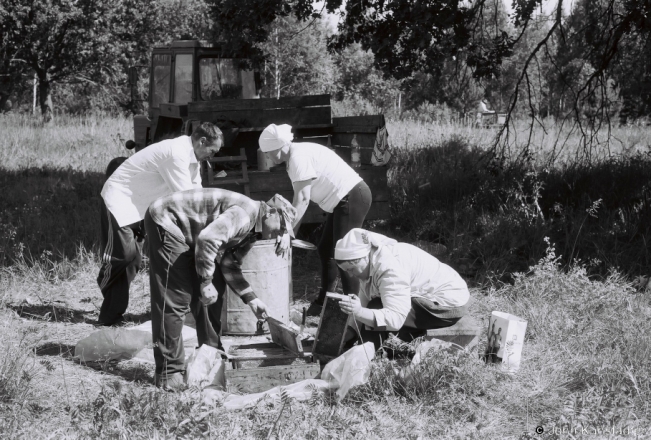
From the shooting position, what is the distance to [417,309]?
4.21m

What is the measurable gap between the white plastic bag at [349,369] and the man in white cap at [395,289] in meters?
0.17

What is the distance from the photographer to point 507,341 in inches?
166

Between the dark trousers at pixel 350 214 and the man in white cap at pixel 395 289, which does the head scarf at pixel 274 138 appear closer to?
the dark trousers at pixel 350 214

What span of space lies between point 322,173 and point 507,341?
179 centimetres

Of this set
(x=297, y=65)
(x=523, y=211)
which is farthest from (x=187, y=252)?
(x=297, y=65)

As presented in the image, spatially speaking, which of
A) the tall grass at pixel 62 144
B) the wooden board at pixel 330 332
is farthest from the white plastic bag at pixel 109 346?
the tall grass at pixel 62 144

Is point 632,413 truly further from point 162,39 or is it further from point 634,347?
point 162,39

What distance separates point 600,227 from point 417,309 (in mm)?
3736

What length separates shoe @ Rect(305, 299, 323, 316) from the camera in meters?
5.79

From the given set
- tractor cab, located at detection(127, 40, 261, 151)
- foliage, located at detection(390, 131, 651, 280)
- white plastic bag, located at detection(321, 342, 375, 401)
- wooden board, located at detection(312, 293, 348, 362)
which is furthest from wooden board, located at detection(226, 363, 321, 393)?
tractor cab, located at detection(127, 40, 261, 151)

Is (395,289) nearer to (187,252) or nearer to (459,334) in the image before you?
(459,334)

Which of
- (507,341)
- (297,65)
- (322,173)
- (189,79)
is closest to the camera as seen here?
(507,341)

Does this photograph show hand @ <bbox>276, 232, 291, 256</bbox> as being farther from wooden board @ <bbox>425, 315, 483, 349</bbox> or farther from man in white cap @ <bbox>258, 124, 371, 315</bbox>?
wooden board @ <bbox>425, 315, 483, 349</bbox>

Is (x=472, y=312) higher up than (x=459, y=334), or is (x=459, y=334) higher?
(x=459, y=334)
